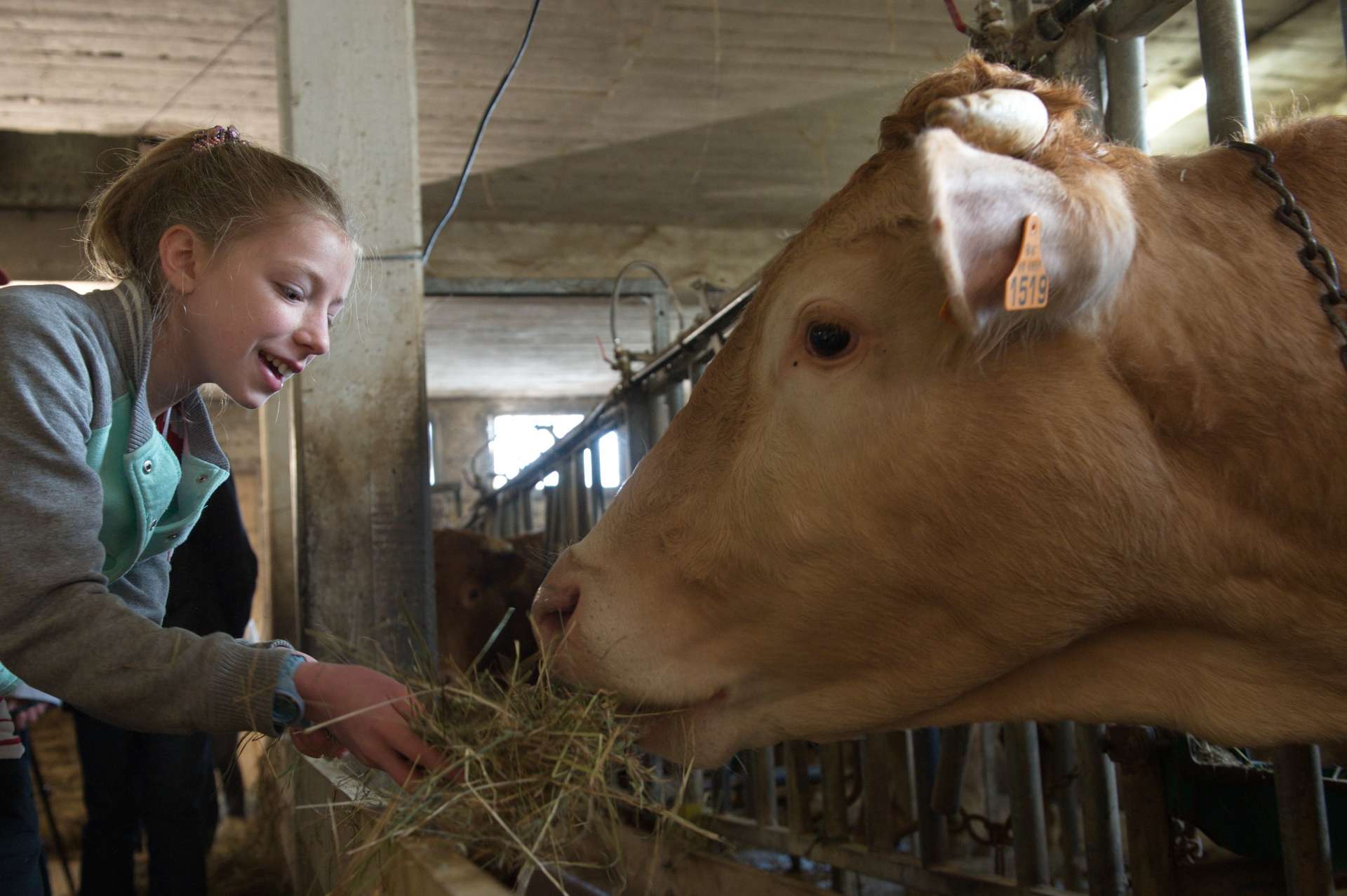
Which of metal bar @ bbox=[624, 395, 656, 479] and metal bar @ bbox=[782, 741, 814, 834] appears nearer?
metal bar @ bbox=[782, 741, 814, 834]

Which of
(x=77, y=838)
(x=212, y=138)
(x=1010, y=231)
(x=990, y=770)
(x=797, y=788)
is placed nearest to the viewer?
(x=1010, y=231)

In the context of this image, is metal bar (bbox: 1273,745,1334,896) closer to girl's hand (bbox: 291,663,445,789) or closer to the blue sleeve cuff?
girl's hand (bbox: 291,663,445,789)

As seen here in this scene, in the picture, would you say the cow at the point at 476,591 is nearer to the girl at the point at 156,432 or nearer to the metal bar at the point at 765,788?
the metal bar at the point at 765,788

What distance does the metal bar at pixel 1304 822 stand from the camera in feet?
6.45

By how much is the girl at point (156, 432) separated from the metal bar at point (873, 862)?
5.66 feet

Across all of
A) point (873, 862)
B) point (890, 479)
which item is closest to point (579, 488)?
point (873, 862)

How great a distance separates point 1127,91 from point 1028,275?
127cm

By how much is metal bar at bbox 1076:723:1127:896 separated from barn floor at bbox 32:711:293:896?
2855 millimetres

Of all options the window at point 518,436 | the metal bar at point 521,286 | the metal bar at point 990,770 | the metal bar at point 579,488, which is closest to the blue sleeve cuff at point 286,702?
the metal bar at point 990,770

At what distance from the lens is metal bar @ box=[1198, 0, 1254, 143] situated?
6.83 feet

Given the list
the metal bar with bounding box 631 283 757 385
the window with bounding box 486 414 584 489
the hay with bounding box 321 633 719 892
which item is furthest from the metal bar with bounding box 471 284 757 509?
the window with bounding box 486 414 584 489

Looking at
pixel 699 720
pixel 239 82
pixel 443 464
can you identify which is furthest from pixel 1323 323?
pixel 443 464

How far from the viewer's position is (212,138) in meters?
2.09

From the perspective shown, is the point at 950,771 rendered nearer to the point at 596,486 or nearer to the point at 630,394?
the point at 630,394
